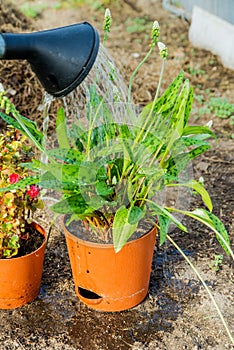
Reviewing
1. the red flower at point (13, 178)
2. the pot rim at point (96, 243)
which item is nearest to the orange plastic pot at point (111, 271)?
the pot rim at point (96, 243)

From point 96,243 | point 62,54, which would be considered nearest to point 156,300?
point 96,243

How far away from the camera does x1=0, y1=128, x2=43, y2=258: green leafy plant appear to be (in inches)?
92.0

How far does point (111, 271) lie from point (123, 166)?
16.4 inches

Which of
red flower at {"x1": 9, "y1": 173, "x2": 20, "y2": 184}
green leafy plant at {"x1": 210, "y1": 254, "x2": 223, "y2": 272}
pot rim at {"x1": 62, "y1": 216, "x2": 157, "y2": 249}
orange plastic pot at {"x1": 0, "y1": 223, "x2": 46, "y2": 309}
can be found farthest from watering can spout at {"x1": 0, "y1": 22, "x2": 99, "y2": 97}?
green leafy plant at {"x1": 210, "y1": 254, "x2": 223, "y2": 272}

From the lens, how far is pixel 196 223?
304 centimetres

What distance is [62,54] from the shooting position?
5.83 ft

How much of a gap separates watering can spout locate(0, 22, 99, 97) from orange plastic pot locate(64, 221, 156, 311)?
0.72 m

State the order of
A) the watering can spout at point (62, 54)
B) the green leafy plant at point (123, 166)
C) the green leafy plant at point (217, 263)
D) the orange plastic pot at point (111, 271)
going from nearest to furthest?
1. the watering can spout at point (62, 54)
2. the green leafy plant at point (123, 166)
3. the orange plastic pot at point (111, 271)
4. the green leafy plant at point (217, 263)

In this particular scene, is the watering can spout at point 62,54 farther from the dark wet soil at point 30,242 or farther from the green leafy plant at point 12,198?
the dark wet soil at point 30,242

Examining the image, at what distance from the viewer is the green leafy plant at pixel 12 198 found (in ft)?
7.67

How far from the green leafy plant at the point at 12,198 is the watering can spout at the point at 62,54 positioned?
0.61 metres

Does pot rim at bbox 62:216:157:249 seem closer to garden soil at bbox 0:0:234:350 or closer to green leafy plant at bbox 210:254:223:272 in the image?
garden soil at bbox 0:0:234:350

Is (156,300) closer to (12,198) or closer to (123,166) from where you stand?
(123,166)

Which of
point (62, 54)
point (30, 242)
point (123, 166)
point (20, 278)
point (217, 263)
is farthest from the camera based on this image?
point (217, 263)
